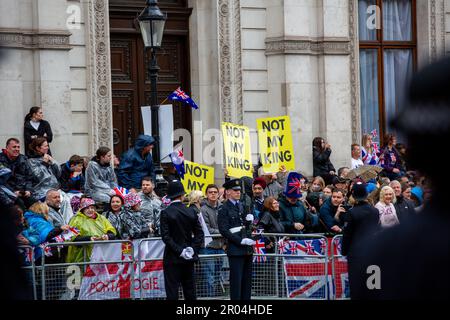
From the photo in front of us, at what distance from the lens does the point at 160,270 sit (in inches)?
601

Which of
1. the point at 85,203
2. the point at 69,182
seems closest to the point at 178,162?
the point at 69,182

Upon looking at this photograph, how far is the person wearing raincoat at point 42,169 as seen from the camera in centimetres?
1623

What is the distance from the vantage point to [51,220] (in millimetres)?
15125

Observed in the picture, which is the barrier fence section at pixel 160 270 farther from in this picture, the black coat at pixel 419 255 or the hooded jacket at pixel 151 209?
the black coat at pixel 419 255

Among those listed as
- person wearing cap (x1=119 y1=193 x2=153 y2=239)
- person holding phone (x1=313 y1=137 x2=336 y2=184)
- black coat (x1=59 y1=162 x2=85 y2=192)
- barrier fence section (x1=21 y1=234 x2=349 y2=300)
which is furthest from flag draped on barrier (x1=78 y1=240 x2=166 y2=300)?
person holding phone (x1=313 y1=137 x2=336 y2=184)

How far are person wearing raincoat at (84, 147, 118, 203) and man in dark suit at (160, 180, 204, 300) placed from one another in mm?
2896

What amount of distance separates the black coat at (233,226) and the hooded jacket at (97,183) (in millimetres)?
2510

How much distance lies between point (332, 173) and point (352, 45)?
3.52m

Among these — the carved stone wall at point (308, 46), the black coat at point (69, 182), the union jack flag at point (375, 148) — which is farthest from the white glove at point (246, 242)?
the union jack flag at point (375, 148)

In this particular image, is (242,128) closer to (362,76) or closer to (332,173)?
(332,173)

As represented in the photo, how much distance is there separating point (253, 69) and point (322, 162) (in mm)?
2418

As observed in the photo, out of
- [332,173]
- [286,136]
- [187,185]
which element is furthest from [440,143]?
[332,173]
